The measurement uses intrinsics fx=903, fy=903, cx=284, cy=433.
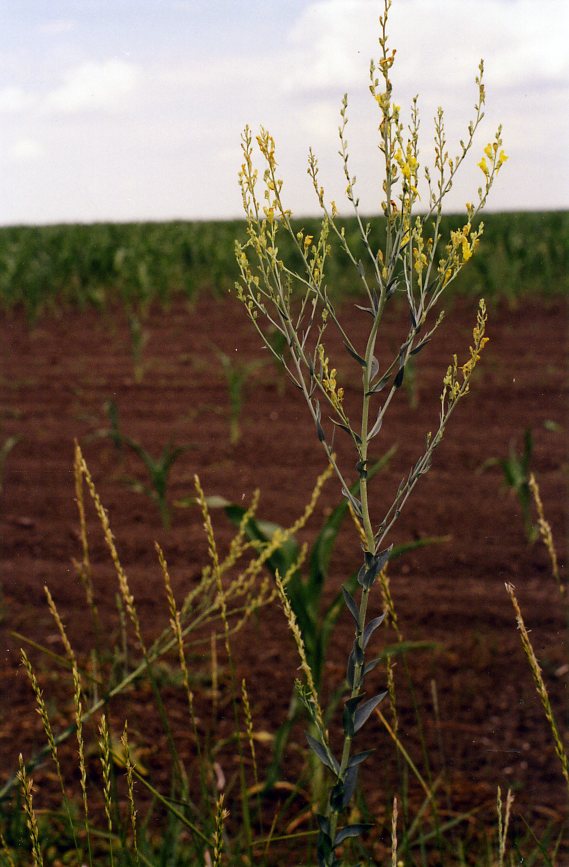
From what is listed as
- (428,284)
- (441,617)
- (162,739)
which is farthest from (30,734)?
(428,284)

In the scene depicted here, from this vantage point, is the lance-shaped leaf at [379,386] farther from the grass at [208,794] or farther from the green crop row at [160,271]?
the green crop row at [160,271]

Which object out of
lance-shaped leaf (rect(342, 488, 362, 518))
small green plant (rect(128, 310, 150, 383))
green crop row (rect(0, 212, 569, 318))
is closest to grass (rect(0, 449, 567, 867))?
lance-shaped leaf (rect(342, 488, 362, 518))

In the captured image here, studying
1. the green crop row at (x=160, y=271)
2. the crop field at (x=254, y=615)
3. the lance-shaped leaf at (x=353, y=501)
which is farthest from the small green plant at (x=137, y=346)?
the lance-shaped leaf at (x=353, y=501)

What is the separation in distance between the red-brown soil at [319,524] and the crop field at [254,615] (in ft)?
0.03

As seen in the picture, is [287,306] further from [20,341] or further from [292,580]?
[20,341]

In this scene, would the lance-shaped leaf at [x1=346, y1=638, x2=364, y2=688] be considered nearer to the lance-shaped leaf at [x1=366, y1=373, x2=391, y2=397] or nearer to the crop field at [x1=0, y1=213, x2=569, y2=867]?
the crop field at [x1=0, y1=213, x2=569, y2=867]

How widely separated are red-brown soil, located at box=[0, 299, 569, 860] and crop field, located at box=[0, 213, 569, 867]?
0.01 meters

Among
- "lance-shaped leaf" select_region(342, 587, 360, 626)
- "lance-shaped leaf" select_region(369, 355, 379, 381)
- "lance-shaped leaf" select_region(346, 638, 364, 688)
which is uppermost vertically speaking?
"lance-shaped leaf" select_region(369, 355, 379, 381)

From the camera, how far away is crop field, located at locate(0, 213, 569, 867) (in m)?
1.50

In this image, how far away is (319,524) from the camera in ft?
11.2

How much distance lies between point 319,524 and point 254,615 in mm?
812

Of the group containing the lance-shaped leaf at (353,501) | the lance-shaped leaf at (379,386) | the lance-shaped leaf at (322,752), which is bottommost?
the lance-shaped leaf at (322,752)

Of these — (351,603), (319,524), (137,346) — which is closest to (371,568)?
(351,603)

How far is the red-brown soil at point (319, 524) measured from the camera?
7.07 feet
